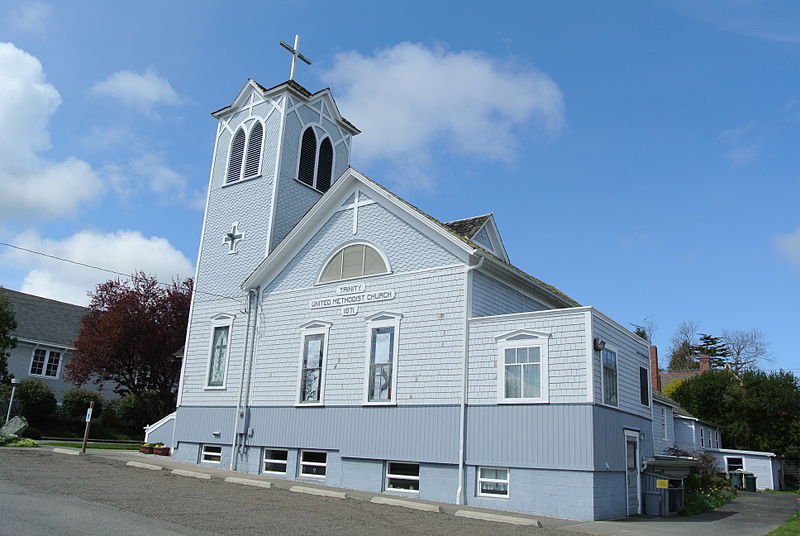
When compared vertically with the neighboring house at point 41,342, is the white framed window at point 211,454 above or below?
below

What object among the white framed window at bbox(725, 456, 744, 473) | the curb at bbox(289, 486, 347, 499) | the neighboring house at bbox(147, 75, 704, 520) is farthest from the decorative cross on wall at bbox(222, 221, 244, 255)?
the white framed window at bbox(725, 456, 744, 473)

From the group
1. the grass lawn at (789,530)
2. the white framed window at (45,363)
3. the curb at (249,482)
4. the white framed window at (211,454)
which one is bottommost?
the grass lawn at (789,530)

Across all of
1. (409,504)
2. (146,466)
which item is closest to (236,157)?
(146,466)

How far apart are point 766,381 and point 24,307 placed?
4987 cm

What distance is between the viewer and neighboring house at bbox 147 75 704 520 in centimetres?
1495

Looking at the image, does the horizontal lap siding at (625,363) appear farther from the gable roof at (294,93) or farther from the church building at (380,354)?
the gable roof at (294,93)

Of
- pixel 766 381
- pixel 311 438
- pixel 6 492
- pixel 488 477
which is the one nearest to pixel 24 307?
pixel 311 438

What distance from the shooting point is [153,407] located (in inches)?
1443

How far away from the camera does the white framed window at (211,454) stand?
2122 cm

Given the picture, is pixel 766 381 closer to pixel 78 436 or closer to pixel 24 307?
pixel 78 436

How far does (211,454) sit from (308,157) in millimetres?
11117

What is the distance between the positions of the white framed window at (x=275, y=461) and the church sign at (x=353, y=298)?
4570mm

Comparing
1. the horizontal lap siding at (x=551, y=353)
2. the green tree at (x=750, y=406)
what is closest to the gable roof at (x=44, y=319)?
the horizontal lap siding at (x=551, y=353)

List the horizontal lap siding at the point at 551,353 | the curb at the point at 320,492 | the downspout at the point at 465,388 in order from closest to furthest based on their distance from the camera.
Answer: the horizontal lap siding at the point at 551,353
the curb at the point at 320,492
the downspout at the point at 465,388
